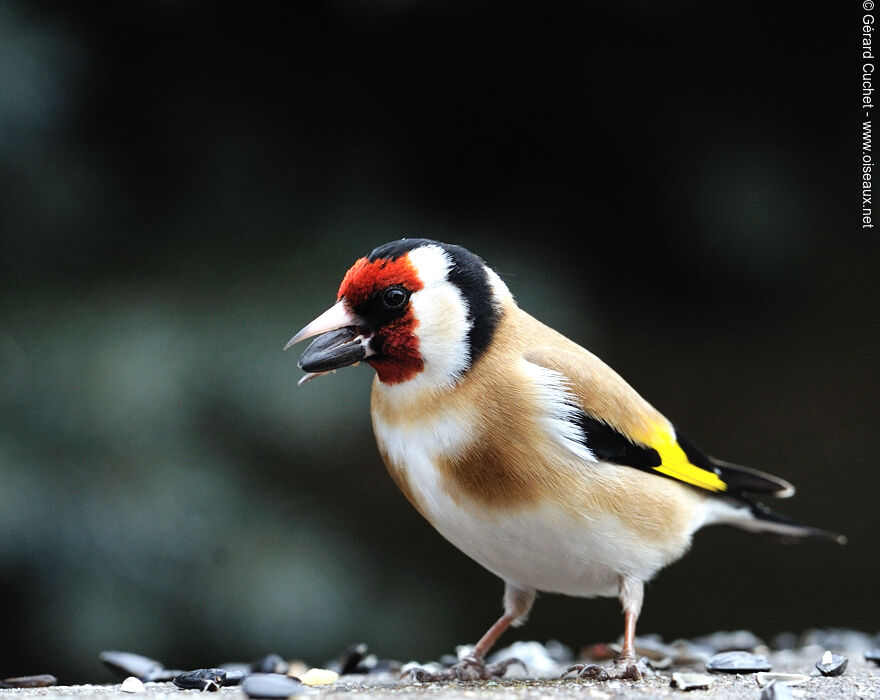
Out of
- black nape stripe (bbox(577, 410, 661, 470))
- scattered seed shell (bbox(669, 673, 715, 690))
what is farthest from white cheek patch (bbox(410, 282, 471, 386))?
scattered seed shell (bbox(669, 673, 715, 690))

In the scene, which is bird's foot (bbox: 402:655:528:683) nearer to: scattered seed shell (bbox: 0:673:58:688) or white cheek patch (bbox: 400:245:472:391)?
white cheek patch (bbox: 400:245:472:391)

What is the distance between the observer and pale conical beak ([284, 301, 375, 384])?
8.98 ft

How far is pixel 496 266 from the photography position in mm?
4133

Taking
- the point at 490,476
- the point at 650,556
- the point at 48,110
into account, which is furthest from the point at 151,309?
the point at 650,556

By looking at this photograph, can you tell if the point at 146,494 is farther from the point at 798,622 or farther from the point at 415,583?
Answer: the point at 798,622

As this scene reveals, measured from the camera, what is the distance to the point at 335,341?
279 centimetres

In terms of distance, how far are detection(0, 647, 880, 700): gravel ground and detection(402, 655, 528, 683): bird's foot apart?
0.16ft

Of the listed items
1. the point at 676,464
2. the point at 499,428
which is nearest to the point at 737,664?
the point at 676,464

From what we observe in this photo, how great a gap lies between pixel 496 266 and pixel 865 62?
7.08 feet

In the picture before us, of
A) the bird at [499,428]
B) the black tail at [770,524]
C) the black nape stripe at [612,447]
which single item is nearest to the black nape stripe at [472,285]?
the bird at [499,428]

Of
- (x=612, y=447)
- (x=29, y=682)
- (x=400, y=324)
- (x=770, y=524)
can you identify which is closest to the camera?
(x=400, y=324)

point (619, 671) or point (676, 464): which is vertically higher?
point (676, 464)

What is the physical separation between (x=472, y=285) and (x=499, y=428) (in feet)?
1.43

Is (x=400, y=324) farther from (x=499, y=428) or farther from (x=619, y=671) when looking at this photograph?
(x=619, y=671)
